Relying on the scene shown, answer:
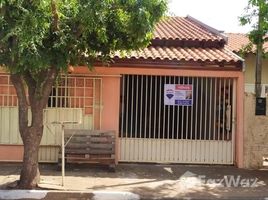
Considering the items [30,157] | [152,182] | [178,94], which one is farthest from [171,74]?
[30,157]

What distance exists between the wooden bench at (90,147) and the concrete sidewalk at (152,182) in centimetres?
26

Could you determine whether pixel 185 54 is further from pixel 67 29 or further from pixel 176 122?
pixel 67 29

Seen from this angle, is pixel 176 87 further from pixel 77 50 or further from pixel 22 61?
pixel 22 61

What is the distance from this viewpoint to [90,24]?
831 cm

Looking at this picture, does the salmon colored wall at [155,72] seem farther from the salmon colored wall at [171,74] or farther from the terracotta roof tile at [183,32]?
the terracotta roof tile at [183,32]

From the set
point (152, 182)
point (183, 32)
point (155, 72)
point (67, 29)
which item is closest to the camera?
point (67, 29)

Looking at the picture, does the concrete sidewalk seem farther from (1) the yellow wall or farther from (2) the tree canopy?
(1) the yellow wall

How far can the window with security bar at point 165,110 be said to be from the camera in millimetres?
12242

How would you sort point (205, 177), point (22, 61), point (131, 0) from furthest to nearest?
point (205, 177), point (131, 0), point (22, 61)

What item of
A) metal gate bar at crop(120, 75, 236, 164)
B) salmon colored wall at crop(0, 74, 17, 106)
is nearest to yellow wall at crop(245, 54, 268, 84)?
metal gate bar at crop(120, 75, 236, 164)

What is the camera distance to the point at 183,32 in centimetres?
1473

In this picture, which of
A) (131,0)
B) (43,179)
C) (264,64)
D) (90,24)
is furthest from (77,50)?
(264,64)

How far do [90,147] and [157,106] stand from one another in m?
2.03

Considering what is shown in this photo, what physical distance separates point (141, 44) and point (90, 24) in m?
1.37
